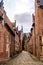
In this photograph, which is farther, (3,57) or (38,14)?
(38,14)

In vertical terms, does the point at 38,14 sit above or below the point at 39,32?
above

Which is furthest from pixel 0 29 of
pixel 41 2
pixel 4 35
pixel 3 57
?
pixel 41 2

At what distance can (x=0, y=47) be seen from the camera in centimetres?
2238

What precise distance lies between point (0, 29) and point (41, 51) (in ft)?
24.2

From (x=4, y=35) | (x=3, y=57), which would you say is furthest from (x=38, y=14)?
(x=3, y=57)

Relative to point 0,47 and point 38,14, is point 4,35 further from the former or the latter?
point 38,14

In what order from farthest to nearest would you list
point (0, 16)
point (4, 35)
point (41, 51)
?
point (41, 51) → point (4, 35) → point (0, 16)

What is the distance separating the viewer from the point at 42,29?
26.1 m

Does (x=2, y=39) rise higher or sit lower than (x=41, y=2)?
lower

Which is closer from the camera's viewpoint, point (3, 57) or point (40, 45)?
point (3, 57)

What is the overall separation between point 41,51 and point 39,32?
2936mm

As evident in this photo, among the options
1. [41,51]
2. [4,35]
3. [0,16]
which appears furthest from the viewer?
[41,51]

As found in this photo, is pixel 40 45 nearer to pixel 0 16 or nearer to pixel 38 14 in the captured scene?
pixel 38 14

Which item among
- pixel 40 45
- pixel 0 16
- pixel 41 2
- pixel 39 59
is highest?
pixel 41 2
